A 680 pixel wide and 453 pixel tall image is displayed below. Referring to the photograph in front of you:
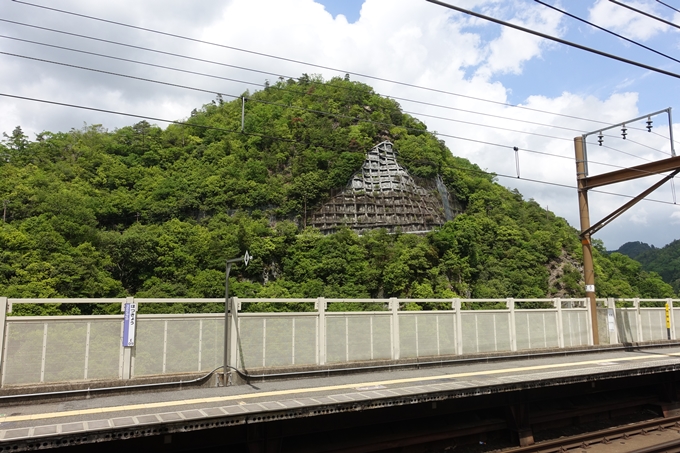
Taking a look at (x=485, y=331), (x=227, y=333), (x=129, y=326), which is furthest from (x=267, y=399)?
(x=485, y=331)

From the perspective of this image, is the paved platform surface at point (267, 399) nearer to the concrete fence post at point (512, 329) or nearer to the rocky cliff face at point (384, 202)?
the concrete fence post at point (512, 329)

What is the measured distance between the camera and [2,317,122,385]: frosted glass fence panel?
1024 cm

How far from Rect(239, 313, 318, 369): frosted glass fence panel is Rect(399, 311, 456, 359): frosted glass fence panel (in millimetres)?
3167

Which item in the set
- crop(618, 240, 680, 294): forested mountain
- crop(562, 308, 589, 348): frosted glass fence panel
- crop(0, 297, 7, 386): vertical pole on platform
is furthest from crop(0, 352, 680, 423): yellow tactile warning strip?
crop(618, 240, 680, 294): forested mountain

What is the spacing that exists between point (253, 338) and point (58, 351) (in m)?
4.55

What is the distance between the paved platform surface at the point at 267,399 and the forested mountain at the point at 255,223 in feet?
121

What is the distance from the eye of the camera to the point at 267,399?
9.83m

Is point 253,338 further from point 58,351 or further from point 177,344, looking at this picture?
point 58,351

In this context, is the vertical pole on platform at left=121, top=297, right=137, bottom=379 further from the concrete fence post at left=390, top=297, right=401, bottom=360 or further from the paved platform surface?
the concrete fence post at left=390, top=297, right=401, bottom=360

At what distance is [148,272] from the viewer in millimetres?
65125

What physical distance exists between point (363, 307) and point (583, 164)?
32.3 m

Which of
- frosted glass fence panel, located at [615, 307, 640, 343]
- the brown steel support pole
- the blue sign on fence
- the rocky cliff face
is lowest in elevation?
frosted glass fence panel, located at [615, 307, 640, 343]

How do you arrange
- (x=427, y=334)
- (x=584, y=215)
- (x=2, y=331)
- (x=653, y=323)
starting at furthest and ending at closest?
1. (x=653, y=323)
2. (x=584, y=215)
3. (x=427, y=334)
4. (x=2, y=331)

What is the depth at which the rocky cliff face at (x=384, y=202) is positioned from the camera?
80.3 metres
